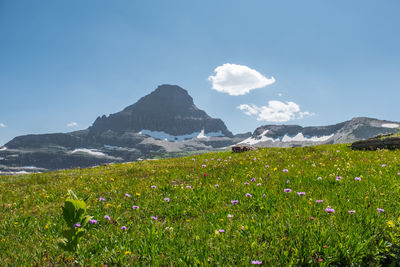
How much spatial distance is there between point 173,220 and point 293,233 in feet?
8.89

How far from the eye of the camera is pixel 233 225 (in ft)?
14.6

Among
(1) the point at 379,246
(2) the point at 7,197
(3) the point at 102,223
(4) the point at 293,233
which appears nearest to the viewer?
(1) the point at 379,246

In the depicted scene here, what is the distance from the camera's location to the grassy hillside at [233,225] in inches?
135

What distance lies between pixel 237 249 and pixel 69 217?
2365 mm

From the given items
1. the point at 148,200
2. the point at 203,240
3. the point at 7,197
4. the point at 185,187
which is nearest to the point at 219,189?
the point at 185,187

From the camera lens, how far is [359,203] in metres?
5.02

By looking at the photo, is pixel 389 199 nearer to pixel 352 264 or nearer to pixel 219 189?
pixel 352 264

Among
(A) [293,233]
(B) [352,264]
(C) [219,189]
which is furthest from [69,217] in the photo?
(C) [219,189]

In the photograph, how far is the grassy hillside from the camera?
11.2 feet

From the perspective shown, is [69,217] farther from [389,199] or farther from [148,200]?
[389,199]

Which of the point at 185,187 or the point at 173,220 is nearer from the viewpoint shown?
the point at 173,220

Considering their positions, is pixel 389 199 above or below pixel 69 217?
below

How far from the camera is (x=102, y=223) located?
17.6 feet

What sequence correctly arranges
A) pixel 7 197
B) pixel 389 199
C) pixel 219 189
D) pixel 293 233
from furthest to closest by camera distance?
pixel 7 197, pixel 219 189, pixel 389 199, pixel 293 233
